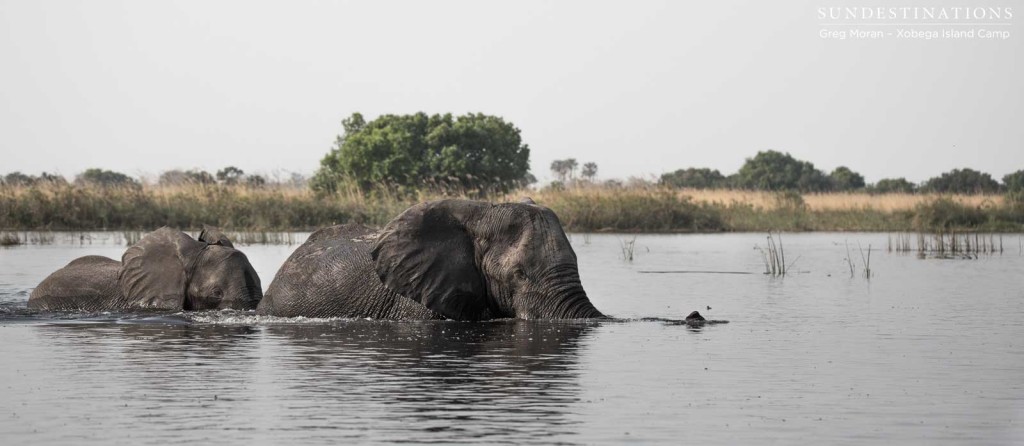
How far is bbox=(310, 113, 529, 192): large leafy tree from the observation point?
195 feet

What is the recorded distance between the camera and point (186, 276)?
14258mm

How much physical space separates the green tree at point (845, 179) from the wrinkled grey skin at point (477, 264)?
83.9 meters

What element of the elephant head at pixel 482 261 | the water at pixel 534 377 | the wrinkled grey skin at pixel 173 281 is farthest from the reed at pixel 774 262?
the wrinkled grey skin at pixel 173 281

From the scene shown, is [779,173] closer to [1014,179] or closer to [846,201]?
[1014,179]

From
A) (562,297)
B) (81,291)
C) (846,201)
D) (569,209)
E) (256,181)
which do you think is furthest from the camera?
(846,201)

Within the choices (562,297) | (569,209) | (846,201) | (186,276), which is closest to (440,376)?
(562,297)

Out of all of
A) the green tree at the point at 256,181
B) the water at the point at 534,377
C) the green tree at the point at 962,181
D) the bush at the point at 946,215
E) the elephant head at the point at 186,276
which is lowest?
the water at the point at 534,377

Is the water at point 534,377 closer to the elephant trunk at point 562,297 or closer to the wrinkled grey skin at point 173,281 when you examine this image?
the elephant trunk at point 562,297

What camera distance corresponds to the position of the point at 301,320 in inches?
528

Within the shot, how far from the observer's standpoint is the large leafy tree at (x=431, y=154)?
59.4 metres

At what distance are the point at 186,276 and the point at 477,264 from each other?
3309 mm

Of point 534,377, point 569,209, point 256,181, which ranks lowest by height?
point 534,377

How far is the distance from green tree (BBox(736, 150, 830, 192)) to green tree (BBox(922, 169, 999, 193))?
753 cm

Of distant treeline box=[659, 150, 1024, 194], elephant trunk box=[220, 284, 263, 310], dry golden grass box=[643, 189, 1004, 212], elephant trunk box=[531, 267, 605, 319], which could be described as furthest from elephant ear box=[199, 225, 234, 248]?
distant treeline box=[659, 150, 1024, 194]
